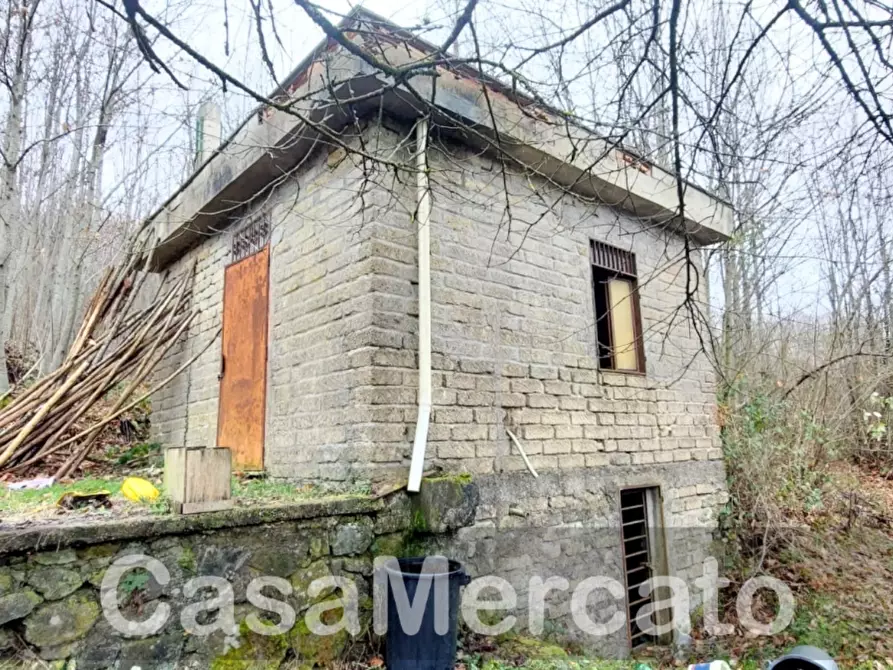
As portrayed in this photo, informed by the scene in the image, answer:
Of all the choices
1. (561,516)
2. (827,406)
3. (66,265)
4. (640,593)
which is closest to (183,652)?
(561,516)

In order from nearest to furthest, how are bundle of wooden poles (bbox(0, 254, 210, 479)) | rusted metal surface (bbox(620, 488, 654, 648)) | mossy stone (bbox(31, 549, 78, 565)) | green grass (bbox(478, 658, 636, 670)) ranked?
mossy stone (bbox(31, 549, 78, 565)) → green grass (bbox(478, 658, 636, 670)) → bundle of wooden poles (bbox(0, 254, 210, 479)) → rusted metal surface (bbox(620, 488, 654, 648))

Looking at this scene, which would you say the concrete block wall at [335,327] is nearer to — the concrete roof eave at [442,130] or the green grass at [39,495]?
the concrete roof eave at [442,130]

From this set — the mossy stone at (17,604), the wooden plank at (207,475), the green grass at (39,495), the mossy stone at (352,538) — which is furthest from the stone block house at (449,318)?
the mossy stone at (17,604)

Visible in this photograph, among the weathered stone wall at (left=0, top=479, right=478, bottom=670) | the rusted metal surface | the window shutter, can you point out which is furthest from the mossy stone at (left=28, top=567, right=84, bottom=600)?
the window shutter

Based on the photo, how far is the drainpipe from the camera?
3723 mm

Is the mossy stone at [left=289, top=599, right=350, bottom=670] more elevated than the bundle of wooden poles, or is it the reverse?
the bundle of wooden poles

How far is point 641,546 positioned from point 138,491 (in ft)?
14.8

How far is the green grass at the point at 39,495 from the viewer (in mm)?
3373

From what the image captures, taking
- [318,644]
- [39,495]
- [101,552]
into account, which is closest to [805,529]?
[318,644]

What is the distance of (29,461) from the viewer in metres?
5.00

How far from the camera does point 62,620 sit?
2.56 metres

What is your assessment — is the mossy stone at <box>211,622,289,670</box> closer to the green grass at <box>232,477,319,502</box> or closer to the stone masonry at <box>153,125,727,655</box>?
the green grass at <box>232,477,319,502</box>

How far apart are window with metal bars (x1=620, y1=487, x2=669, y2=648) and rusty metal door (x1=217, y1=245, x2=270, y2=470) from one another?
341cm

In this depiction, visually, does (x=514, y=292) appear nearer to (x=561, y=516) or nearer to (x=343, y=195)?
(x=343, y=195)
